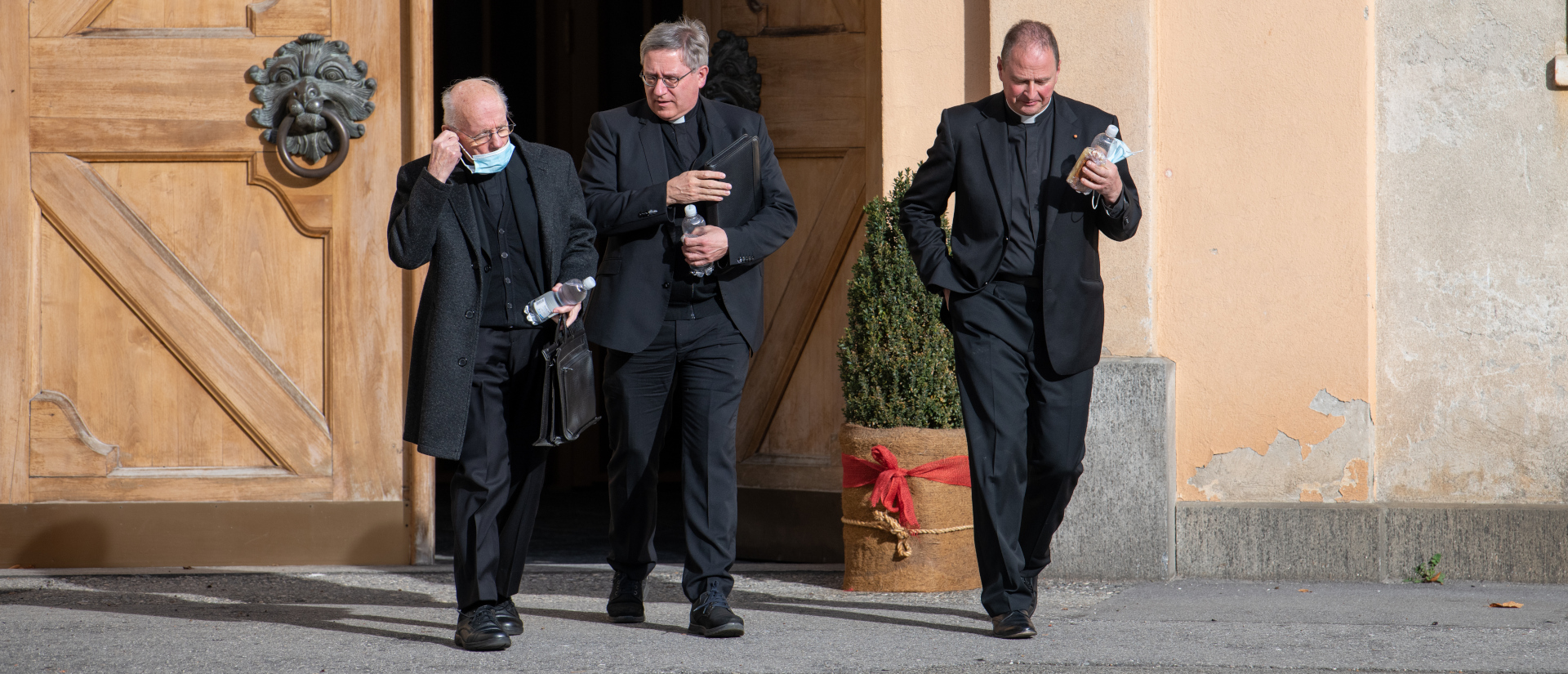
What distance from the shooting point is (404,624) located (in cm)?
452

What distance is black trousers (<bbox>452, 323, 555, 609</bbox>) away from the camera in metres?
4.10

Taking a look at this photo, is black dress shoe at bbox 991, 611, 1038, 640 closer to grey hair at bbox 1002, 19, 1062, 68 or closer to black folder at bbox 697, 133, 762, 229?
black folder at bbox 697, 133, 762, 229

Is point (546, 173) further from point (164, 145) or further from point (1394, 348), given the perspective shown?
point (1394, 348)

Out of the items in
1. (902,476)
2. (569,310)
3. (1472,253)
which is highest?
(1472,253)

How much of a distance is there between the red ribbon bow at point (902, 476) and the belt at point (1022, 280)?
0.92 meters

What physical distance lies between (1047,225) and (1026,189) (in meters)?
0.13

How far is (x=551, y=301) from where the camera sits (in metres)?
4.09

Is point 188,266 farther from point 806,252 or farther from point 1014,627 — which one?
point 1014,627

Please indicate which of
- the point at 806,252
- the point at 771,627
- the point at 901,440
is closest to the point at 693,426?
the point at 771,627

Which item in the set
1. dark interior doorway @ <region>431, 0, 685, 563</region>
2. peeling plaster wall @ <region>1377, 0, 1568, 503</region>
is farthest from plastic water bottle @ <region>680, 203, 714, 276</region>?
dark interior doorway @ <region>431, 0, 685, 563</region>

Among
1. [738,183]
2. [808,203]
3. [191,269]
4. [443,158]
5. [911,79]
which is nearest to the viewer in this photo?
[443,158]

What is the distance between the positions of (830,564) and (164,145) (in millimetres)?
3133

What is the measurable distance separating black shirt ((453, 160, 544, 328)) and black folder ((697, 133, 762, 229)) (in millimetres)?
535

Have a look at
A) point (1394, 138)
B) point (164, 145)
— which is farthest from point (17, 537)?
point (1394, 138)
